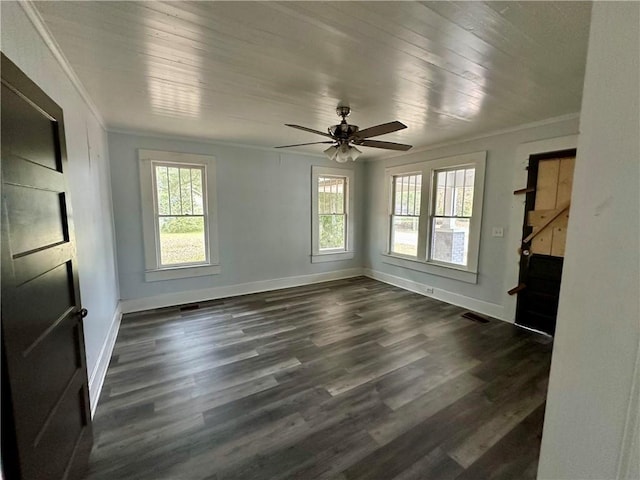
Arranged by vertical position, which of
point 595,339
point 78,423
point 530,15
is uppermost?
point 530,15

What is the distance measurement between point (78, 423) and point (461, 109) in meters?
3.85

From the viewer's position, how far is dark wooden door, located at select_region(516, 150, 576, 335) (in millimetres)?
3279

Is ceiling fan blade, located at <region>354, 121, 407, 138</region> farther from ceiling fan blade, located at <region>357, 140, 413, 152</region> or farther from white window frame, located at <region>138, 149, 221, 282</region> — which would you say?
white window frame, located at <region>138, 149, 221, 282</region>

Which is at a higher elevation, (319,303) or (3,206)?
(3,206)

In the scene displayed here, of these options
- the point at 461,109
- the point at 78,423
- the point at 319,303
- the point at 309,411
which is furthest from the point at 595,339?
the point at 319,303

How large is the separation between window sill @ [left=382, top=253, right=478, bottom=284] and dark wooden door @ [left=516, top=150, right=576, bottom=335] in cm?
68

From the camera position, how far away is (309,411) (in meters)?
2.13

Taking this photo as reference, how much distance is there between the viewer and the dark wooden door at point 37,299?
1.00 m

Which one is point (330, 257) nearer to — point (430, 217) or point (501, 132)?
point (430, 217)

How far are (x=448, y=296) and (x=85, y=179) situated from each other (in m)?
4.68

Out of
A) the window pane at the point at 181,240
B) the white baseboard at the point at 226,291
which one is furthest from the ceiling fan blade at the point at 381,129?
the white baseboard at the point at 226,291

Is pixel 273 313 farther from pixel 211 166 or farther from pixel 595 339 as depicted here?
pixel 595 339

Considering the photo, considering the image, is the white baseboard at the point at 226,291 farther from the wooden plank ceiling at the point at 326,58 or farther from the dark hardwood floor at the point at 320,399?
the wooden plank ceiling at the point at 326,58

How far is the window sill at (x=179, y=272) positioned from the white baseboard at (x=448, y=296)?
3.09 m
